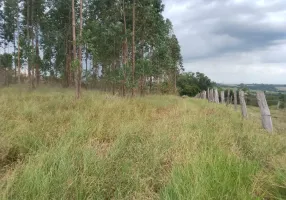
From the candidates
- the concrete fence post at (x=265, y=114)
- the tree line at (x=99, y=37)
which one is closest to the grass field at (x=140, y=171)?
the concrete fence post at (x=265, y=114)

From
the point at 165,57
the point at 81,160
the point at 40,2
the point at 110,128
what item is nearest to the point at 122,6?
the point at 165,57

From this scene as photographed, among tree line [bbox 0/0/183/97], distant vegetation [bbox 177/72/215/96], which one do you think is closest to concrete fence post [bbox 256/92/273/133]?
tree line [bbox 0/0/183/97]

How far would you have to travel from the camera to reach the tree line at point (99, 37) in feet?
60.8

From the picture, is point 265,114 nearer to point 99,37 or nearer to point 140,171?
point 140,171

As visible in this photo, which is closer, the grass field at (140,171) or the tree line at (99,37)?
the grass field at (140,171)

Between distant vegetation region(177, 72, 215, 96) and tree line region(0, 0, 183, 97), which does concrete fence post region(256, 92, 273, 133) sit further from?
distant vegetation region(177, 72, 215, 96)

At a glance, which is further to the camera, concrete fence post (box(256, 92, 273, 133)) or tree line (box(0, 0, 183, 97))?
tree line (box(0, 0, 183, 97))

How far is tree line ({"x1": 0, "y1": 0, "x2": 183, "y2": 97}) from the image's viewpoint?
18547 mm

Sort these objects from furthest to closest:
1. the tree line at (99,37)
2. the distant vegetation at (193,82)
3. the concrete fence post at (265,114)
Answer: the distant vegetation at (193,82), the tree line at (99,37), the concrete fence post at (265,114)

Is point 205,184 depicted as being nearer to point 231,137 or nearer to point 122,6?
point 231,137

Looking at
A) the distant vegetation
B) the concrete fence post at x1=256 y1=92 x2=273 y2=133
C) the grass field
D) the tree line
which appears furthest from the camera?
the distant vegetation

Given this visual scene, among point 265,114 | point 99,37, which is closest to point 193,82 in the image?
point 99,37

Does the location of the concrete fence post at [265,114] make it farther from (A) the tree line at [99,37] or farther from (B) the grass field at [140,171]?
(A) the tree line at [99,37]

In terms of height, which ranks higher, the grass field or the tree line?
the tree line
